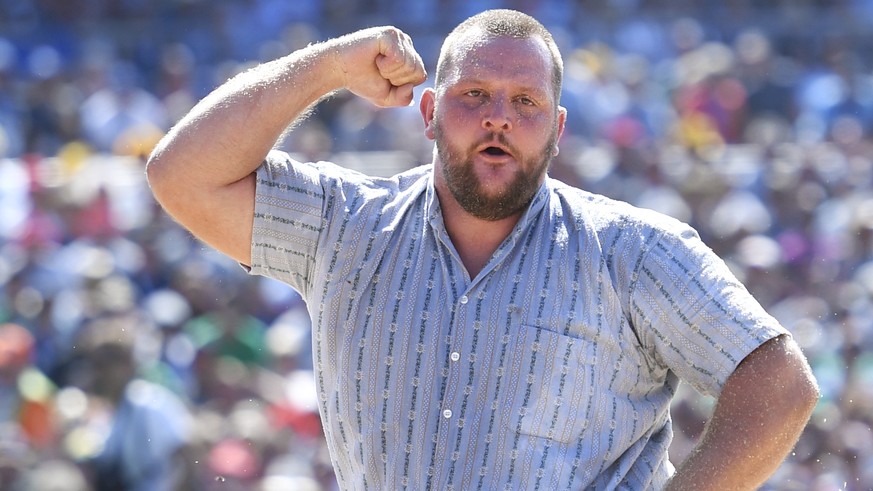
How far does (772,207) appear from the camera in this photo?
9.10 m

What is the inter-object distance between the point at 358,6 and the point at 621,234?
29.9ft

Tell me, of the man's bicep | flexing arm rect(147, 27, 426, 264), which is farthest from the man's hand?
the man's bicep

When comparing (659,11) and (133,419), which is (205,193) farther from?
(659,11)

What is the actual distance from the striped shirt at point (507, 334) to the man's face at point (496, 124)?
0.08 m

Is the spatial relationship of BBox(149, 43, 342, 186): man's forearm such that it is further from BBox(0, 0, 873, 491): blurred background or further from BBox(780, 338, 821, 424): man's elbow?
BBox(0, 0, 873, 491): blurred background

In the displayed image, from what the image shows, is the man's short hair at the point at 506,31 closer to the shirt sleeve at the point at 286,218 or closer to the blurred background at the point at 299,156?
the shirt sleeve at the point at 286,218

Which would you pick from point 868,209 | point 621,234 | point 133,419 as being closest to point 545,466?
point 621,234

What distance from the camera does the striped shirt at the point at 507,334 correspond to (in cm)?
268

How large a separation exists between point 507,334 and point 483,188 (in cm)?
28

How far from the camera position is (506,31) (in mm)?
2830

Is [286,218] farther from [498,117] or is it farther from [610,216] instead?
[610,216]

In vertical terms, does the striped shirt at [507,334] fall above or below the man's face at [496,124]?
below

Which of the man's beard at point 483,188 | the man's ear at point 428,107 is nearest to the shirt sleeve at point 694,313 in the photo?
the man's beard at point 483,188

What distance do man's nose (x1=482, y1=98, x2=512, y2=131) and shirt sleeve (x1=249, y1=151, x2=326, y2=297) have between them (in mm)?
373
